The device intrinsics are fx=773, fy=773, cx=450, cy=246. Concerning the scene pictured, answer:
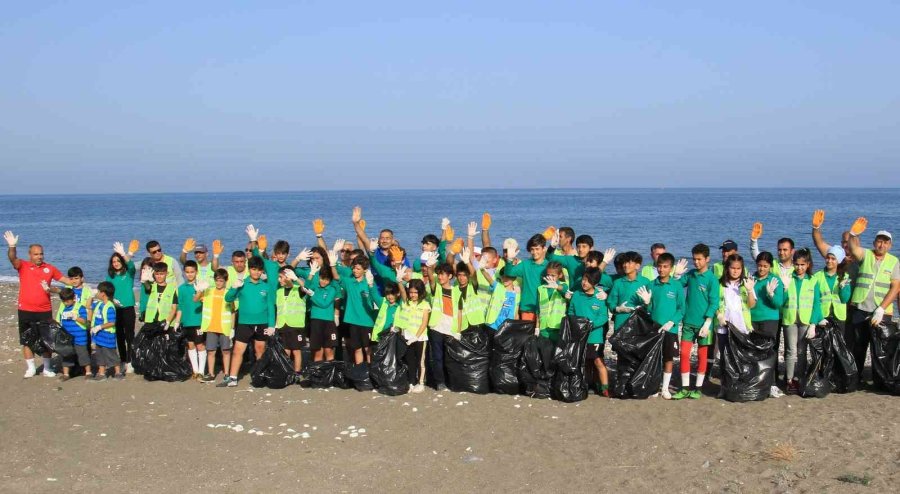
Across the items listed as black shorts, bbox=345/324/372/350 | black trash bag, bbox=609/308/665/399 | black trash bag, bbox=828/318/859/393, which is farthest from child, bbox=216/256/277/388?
black trash bag, bbox=828/318/859/393

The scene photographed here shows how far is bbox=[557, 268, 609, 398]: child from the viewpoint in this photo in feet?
26.2

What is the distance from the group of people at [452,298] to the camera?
794cm

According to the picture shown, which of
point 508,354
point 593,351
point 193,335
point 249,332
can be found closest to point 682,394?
point 593,351

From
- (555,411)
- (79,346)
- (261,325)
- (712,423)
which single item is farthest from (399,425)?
(79,346)

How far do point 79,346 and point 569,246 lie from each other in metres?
5.83

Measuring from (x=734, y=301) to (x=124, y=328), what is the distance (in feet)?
23.1

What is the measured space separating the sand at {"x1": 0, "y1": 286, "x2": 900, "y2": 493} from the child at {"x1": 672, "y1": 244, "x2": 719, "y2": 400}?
296 mm

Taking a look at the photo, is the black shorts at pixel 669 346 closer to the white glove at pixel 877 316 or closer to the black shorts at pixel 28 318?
the white glove at pixel 877 316

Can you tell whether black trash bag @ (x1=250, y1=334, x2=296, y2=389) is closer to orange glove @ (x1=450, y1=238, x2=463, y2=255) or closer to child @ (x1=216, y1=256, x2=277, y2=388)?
child @ (x1=216, y1=256, x2=277, y2=388)

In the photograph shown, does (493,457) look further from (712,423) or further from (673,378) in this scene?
(673,378)

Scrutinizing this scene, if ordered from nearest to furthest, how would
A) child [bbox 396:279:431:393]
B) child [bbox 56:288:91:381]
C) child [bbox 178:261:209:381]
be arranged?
child [bbox 396:279:431:393] < child [bbox 178:261:209:381] < child [bbox 56:288:91:381]

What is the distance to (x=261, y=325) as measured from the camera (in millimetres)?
8766

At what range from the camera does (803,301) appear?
25.9 feet

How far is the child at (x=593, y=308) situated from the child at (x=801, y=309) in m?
1.88
